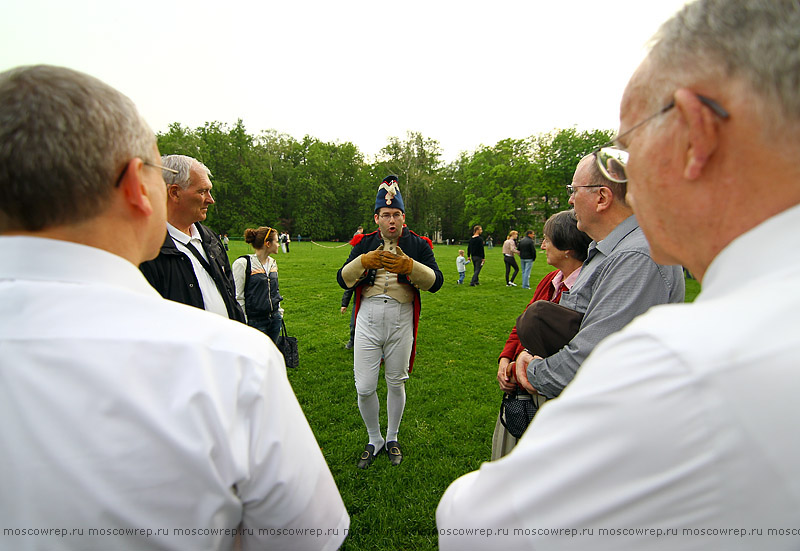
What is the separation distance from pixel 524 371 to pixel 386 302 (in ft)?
5.54

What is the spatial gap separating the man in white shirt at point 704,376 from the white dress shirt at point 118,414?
0.53m

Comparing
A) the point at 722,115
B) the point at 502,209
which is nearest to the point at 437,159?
the point at 502,209

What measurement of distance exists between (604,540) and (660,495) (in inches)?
5.2

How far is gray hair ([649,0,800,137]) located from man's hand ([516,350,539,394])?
1.87 m

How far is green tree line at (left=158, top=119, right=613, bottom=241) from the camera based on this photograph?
4769 centimetres

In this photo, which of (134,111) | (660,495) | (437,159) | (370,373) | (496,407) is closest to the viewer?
(660,495)

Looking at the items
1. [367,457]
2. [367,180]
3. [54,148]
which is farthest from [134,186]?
[367,180]

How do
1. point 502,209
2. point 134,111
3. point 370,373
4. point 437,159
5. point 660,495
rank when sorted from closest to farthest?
1. point 660,495
2. point 134,111
3. point 370,373
4. point 502,209
5. point 437,159

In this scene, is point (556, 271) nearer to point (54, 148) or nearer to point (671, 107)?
point (671, 107)

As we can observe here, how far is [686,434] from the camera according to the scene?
60 cm

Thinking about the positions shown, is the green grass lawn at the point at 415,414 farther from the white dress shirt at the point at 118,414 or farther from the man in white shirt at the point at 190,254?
the white dress shirt at the point at 118,414

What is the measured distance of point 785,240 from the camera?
0.66 m

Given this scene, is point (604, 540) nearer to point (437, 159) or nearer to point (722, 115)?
point (722, 115)

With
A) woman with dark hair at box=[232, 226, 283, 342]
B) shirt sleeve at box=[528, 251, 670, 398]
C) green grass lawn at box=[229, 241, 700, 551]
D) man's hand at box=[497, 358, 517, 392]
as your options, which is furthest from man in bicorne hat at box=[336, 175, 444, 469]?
woman with dark hair at box=[232, 226, 283, 342]
